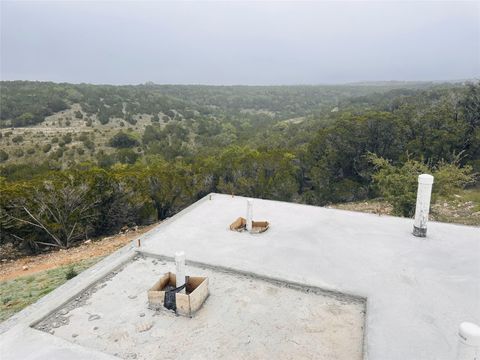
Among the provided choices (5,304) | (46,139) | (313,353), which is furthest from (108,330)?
(46,139)

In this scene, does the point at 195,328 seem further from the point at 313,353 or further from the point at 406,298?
the point at 406,298

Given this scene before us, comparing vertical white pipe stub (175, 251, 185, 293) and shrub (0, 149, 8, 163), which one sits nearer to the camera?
vertical white pipe stub (175, 251, 185, 293)

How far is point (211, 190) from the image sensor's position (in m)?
19.2

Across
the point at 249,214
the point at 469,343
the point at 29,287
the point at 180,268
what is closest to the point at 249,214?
the point at 249,214

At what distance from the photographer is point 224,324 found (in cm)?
565

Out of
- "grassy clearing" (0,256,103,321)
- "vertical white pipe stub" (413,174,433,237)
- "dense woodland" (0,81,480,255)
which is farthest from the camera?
"dense woodland" (0,81,480,255)

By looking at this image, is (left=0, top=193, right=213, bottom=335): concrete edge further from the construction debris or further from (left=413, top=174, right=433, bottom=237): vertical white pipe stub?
(left=413, top=174, right=433, bottom=237): vertical white pipe stub

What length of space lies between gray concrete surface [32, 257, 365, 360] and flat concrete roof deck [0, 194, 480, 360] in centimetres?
31

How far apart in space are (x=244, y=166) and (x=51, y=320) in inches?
564

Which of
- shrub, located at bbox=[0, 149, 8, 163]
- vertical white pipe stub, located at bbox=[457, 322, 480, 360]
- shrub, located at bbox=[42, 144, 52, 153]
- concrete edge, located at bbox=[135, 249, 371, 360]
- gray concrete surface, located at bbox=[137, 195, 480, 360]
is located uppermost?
vertical white pipe stub, located at bbox=[457, 322, 480, 360]

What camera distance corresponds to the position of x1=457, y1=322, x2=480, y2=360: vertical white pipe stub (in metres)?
3.59

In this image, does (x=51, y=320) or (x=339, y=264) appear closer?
(x=51, y=320)

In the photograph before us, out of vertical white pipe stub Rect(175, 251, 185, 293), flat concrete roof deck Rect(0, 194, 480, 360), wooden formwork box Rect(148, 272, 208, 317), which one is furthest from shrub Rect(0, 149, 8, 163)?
vertical white pipe stub Rect(175, 251, 185, 293)

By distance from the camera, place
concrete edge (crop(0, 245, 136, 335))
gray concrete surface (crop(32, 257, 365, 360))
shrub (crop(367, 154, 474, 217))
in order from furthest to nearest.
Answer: shrub (crop(367, 154, 474, 217)), concrete edge (crop(0, 245, 136, 335)), gray concrete surface (crop(32, 257, 365, 360))
